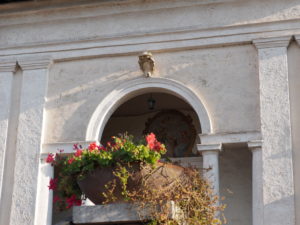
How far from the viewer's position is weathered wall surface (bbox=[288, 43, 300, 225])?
31.1 feet

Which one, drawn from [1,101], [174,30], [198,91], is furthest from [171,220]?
[1,101]

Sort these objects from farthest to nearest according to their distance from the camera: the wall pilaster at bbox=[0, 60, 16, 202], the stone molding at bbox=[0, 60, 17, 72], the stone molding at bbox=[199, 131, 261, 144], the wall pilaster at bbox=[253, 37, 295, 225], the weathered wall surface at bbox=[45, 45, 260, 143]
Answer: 1. the stone molding at bbox=[0, 60, 17, 72]
2. the wall pilaster at bbox=[0, 60, 16, 202]
3. the weathered wall surface at bbox=[45, 45, 260, 143]
4. the stone molding at bbox=[199, 131, 261, 144]
5. the wall pilaster at bbox=[253, 37, 295, 225]

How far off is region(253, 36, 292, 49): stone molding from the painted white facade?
17 millimetres

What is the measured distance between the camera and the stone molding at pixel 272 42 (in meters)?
10.2

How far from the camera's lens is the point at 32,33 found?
451 inches

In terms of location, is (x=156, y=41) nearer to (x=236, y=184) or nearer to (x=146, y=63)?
(x=146, y=63)

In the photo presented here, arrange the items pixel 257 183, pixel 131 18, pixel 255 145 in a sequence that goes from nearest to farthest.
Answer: pixel 257 183 → pixel 255 145 → pixel 131 18

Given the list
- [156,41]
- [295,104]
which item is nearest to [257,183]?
[295,104]

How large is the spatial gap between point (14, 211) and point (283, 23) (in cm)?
561

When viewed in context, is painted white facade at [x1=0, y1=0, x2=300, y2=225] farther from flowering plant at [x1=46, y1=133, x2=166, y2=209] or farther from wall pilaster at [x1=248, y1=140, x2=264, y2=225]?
flowering plant at [x1=46, y1=133, x2=166, y2=209]

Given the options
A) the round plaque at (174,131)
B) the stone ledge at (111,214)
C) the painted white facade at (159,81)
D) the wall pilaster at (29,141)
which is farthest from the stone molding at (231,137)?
the stone ledge at (111,214)

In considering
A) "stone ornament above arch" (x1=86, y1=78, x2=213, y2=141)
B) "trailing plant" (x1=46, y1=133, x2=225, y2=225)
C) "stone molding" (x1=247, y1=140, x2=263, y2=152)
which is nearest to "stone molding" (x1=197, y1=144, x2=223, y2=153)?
"stone molding" (x1=247, y1=140, x2=263, y2=152)

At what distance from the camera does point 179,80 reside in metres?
10.5

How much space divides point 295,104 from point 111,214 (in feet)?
16.2
